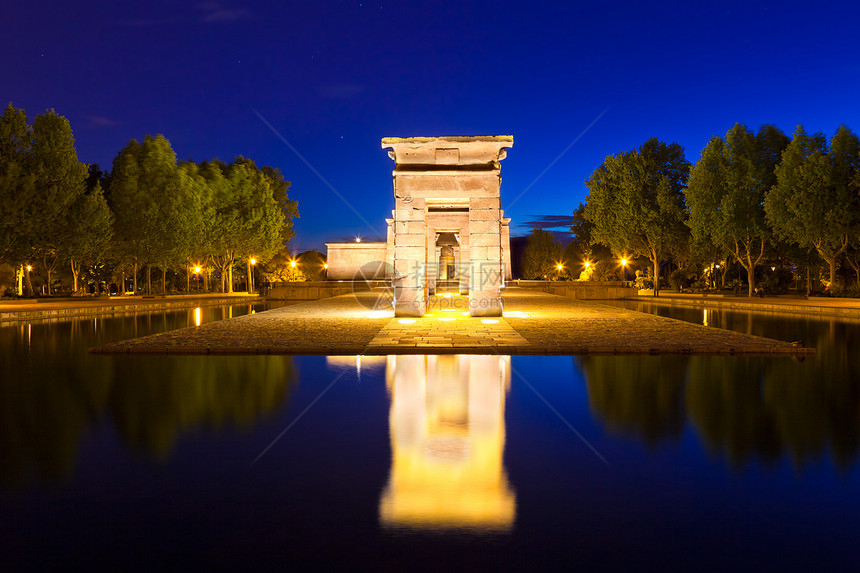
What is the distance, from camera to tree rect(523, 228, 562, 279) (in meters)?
90.7

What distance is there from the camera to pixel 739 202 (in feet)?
135

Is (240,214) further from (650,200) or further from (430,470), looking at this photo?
(430,470)

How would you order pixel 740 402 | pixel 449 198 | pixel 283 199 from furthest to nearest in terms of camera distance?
1. pixel 283 199
2. pixel 449 198
3. pixel 740 402

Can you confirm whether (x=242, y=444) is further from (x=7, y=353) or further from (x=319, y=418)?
(x=7, y=353)

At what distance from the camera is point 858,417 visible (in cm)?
823

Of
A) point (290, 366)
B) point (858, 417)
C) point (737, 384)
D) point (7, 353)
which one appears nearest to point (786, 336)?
point (737, 384)

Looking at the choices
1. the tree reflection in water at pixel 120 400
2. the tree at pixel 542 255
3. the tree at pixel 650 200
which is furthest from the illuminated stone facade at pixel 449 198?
the tree at pixel 542 255

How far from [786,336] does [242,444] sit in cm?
1631

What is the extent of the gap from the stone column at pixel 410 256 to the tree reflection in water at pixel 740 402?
429 inches

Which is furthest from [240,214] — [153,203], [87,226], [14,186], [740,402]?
[740,402]

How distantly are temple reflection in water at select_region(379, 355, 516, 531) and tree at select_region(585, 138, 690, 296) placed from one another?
40641 millimetres

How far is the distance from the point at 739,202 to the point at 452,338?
31886 mm

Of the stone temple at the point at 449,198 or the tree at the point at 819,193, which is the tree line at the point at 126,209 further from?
the tree at the point at 819,193

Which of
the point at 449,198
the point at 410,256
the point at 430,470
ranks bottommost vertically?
the point at 430,470
